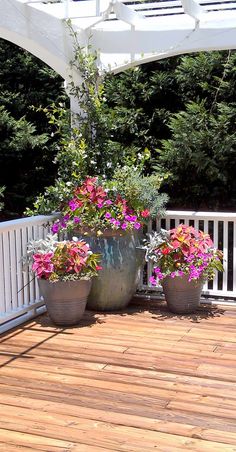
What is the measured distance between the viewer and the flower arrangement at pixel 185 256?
16.2 ft

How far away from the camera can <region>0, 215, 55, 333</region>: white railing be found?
15.3 ft

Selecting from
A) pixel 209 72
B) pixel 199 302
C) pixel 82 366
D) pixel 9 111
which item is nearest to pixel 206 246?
pixel 199 302

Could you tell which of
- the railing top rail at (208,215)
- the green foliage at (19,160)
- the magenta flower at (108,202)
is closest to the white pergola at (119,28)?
the magenta flower at (108,202)

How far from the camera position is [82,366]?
3859 millimetres

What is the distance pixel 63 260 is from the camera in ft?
15.2

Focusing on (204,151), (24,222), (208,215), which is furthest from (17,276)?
(204,151)

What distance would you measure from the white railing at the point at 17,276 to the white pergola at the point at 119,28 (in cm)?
152

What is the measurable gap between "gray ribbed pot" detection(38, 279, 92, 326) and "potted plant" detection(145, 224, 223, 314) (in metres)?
0.71

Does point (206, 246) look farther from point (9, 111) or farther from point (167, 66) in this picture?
point (9, 111)

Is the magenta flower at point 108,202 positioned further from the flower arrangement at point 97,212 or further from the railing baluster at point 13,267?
the railing baluster at point 13,267

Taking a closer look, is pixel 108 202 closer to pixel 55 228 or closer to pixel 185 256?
pixel 55 228

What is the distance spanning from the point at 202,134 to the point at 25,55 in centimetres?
301

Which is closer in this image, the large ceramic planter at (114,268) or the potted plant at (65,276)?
the potted plant at (65,276)

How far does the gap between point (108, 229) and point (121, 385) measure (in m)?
1.72
